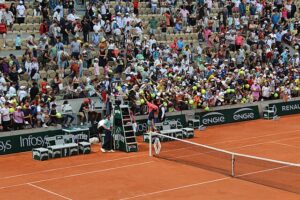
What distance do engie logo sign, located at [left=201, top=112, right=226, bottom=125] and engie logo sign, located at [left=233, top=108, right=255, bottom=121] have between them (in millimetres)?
912

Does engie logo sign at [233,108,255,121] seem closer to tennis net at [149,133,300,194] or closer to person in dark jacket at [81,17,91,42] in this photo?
tennis net at [149,133,300,194]

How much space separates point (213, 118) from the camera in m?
33.8

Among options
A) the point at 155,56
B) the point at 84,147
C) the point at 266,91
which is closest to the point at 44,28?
the point at 155,56

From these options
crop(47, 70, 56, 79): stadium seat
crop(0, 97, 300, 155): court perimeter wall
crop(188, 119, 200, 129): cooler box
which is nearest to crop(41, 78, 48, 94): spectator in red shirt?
crop(0, 97, 300, 155): court perimeter wall

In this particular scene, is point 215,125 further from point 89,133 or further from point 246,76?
point 89,133

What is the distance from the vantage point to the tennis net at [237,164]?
21.0 m

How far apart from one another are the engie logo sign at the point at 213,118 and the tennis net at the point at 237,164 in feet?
20.1

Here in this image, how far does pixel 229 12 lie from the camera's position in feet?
148

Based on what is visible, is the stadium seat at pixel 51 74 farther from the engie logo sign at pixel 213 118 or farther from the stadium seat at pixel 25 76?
the engie logo sign at pixel 213 118

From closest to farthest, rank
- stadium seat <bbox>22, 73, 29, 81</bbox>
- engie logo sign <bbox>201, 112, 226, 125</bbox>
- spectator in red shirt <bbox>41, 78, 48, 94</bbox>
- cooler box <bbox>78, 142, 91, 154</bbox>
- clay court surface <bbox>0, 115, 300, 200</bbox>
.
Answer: clay court surface <bbox>0, 115, 300, 200</bbox> < cooler box <bbox>78, 142, 91, 154</bbox> < spectator in red shirt <bbox>41, 78, 48, 94</bbox> < stadium seat <bbox>22, 73, 29, 81</bbox> < engie logo sign <bbox>201, 112, 226, 125</bbox>

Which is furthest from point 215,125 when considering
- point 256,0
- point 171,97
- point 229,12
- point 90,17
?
point 256,0

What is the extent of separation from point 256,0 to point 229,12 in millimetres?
3374

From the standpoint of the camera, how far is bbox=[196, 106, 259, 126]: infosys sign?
33375mm

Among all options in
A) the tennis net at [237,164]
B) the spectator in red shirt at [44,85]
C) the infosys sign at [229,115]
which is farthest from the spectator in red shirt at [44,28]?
the tennis net at [237,164]
